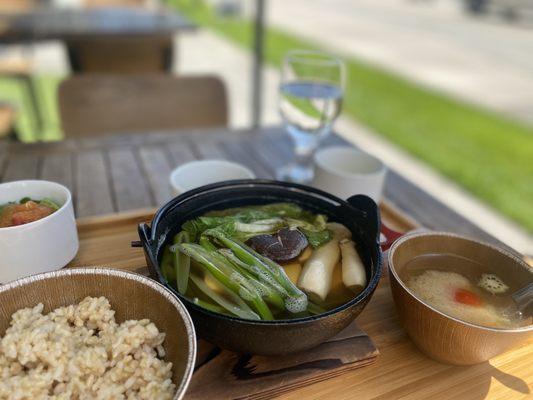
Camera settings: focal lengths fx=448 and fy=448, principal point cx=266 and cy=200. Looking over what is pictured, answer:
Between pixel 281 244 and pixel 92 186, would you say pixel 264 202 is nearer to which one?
pixel 281 244

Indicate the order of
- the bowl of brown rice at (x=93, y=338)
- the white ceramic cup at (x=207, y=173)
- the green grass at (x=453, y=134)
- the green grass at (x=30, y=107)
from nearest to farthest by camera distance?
the bowl of brown rice at (x=93, y=338)
the white ceramic cup at (x=207, y=173)
the green grass at (x=453, y=134)
the green grass at (x=30, y=107)

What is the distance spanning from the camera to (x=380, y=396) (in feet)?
2.87

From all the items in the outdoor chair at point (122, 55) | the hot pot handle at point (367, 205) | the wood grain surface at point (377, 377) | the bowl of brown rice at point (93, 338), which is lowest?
the outdoor chair at point (122, 55)

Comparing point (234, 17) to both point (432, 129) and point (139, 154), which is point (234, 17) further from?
point (139, 154)

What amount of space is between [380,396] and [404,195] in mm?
1035

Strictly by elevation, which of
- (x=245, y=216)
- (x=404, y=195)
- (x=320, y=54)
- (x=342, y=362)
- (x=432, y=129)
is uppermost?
(x=320, y=54)

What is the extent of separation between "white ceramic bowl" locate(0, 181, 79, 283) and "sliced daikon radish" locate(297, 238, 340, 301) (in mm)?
572

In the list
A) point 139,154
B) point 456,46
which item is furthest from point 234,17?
point 139,154

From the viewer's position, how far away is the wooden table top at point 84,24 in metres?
3.41

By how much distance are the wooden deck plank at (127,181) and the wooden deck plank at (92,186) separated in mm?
29

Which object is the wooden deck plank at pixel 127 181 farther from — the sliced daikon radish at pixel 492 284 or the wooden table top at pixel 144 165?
the sliced daikon radish at pixel 492 284

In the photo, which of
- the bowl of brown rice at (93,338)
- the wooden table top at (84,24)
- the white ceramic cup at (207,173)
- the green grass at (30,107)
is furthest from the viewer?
the green grass at (30,107)

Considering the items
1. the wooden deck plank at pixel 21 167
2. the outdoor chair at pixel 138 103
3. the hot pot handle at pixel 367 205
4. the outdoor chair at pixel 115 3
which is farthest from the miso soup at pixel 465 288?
the outdoor chair at pixel 115 3

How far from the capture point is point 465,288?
40.6 inches
